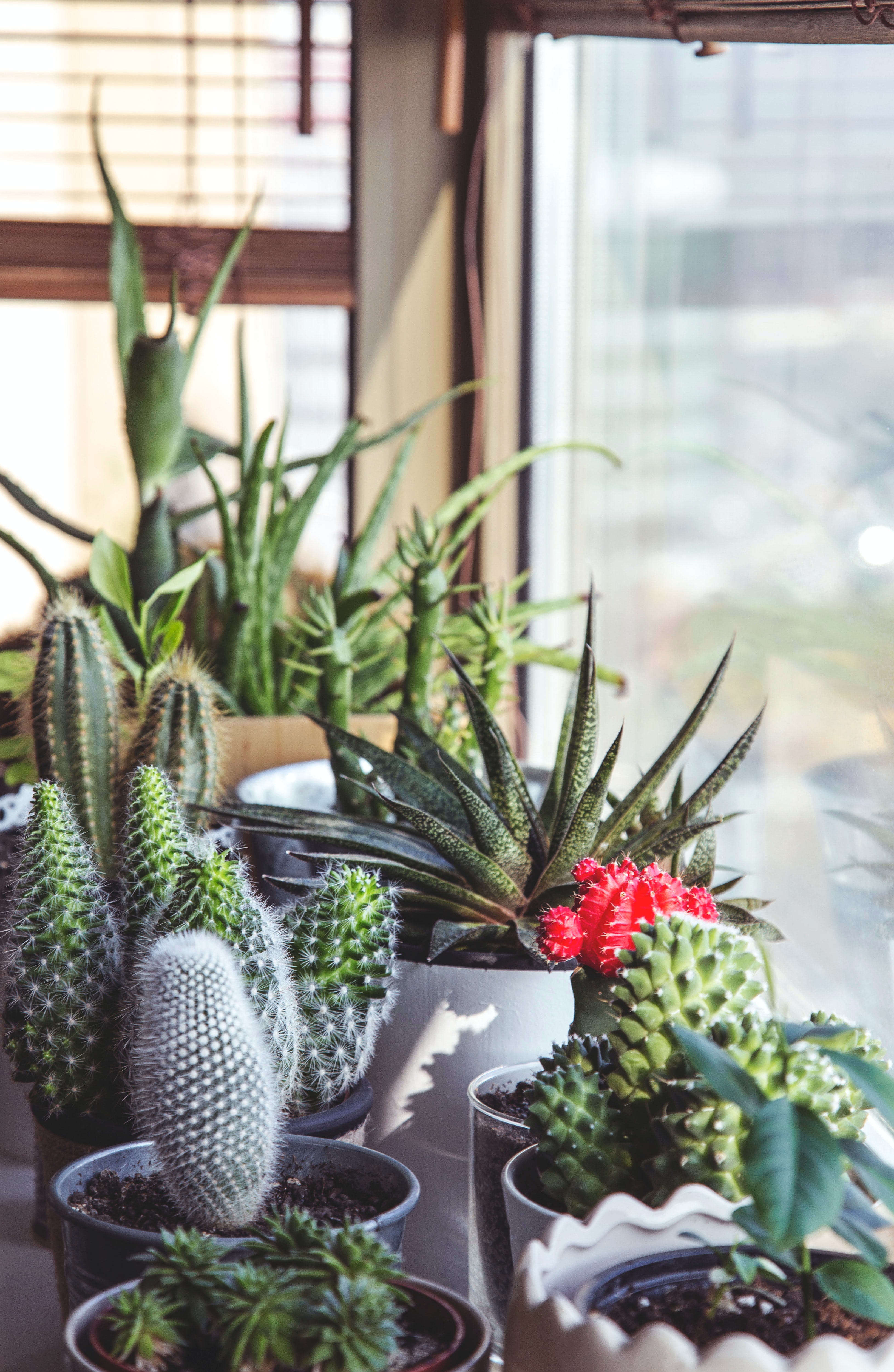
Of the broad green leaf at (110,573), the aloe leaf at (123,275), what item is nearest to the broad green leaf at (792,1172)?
the broad green leaf at (110,573)

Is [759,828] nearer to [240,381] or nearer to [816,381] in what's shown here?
[816,381]

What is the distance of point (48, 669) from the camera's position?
800mm

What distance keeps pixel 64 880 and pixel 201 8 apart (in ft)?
4.78

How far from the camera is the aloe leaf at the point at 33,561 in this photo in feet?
3.41

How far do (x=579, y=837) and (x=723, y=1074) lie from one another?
0.27 metres

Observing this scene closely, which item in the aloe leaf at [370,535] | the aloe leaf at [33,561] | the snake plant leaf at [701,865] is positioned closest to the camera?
the snake plant leaf at [701,865]

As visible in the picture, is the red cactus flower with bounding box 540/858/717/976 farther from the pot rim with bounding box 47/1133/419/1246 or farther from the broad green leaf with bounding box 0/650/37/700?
the broad green leaf with bounding box 0/650/37/700

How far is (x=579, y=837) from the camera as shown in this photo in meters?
0.63

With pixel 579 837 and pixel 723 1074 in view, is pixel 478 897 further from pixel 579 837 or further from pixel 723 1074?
pixel 723 1074

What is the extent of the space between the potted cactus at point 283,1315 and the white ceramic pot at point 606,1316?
37 mm

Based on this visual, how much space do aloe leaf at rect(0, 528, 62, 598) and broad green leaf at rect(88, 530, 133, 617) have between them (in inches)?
3.1

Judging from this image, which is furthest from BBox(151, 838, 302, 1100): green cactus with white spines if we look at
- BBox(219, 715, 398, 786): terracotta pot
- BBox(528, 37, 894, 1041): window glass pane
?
BBox(219, 715, 398, 786): terracotta pot

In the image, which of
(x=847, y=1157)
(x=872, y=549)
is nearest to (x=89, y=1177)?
(x=847, y=1157)

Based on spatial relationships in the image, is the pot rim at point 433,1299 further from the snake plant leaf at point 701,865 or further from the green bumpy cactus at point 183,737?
the green bumpy cactus at point 183,737
